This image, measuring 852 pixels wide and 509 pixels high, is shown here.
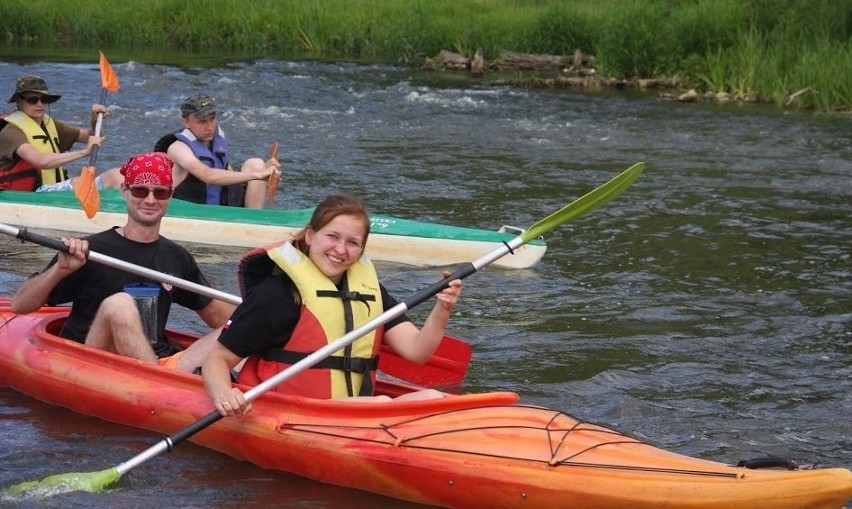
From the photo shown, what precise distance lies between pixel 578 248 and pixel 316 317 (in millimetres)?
4848

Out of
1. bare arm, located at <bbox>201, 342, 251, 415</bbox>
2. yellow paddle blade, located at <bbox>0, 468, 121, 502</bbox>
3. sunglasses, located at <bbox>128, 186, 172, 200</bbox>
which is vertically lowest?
yellow paddle blade, located at <bbox>0, 468, 121, 502</bbox>

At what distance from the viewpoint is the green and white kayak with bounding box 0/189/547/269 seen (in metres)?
8.45

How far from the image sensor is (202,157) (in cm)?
830

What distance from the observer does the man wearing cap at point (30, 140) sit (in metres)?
8.70

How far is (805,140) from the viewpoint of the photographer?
13781mm

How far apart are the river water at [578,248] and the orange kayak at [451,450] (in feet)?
0.42

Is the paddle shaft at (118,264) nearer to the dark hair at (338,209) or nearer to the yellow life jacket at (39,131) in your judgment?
the dark hair at (338,209)

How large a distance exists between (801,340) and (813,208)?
409 cm

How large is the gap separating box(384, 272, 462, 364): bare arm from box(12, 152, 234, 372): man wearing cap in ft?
2.66

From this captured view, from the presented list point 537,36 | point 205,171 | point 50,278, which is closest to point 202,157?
point 205,171

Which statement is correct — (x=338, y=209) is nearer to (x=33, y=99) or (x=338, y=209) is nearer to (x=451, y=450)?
(x=451, y=450)

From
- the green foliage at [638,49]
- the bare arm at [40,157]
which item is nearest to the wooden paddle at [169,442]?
the bare arm at [40,157]

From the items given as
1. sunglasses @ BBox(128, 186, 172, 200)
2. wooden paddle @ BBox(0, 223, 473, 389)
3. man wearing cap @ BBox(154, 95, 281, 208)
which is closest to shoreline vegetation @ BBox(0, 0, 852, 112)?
man wearing cap @ BBox(154, 95, 281, 208)

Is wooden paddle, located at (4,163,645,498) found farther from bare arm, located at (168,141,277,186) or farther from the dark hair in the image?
bare arm, located at (168,141,277,186)
